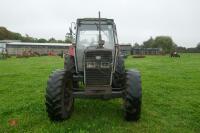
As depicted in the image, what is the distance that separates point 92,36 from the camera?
10.2 meters

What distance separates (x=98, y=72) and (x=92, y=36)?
1.53 meters

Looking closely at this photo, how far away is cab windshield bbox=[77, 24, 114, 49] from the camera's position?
9.98 m

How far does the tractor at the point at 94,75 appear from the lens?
844cm

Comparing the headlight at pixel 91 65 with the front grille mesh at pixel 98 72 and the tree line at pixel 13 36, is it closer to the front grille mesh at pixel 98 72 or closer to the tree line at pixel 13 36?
the front grille mesh at pixel 98 72

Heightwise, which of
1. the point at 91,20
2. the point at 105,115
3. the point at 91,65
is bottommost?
the point at 105,115

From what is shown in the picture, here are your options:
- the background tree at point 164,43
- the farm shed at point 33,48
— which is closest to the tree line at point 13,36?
the farm shed at point 33,48

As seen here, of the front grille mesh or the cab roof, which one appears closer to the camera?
the front grille mesh

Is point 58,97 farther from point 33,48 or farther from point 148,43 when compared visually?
point 148,43

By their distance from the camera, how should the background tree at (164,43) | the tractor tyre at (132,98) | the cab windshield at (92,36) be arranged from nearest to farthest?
the tractor tyre at (132,98) → the cab windshield at (92,36) → the background tree at (164,43)

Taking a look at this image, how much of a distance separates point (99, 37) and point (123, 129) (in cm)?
275

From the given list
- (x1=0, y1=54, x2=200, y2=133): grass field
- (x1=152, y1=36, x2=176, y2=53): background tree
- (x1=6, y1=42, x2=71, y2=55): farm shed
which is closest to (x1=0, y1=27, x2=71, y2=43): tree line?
(x1=6, y1=42, x2=71, y2=55): farm shed

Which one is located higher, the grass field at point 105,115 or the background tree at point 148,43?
the background tree at point 148,43

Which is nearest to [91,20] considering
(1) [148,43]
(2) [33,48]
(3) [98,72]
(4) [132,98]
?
(3) [98,72]

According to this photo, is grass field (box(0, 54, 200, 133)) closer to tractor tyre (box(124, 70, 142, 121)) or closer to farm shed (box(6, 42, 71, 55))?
tractor tyre (box(124, 70, 142, 121))
